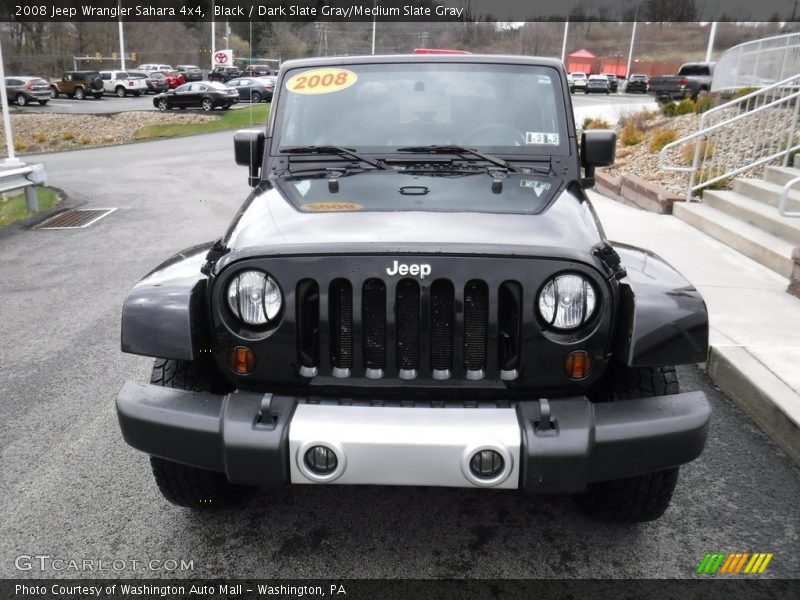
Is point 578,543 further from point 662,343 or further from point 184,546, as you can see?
point 184,546

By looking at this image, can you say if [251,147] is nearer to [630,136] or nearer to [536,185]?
[536,185]

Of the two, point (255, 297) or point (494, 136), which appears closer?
point (255, 297)

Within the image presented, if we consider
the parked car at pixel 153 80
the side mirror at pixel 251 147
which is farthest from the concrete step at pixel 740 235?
the parked car at pixel 153 80

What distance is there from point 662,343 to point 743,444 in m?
1.62

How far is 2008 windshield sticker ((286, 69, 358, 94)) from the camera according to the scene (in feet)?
12.4

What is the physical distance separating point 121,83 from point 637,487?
48897mm

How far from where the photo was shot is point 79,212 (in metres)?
10.4

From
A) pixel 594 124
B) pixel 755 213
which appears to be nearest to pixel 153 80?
Result: pixel 594 124

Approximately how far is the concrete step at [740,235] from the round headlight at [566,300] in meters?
4.71

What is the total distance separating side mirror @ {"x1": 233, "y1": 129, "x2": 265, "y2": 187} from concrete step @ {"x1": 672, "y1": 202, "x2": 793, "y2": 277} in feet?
15.9

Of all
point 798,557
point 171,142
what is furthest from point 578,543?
point 171,142

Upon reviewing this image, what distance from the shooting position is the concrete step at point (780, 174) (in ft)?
27.4

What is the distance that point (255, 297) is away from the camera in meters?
2.48

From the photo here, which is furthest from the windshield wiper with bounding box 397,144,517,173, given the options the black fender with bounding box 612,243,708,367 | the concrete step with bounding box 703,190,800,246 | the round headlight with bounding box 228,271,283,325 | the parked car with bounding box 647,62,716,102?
the parked car with bounding box 647,62,716,102
